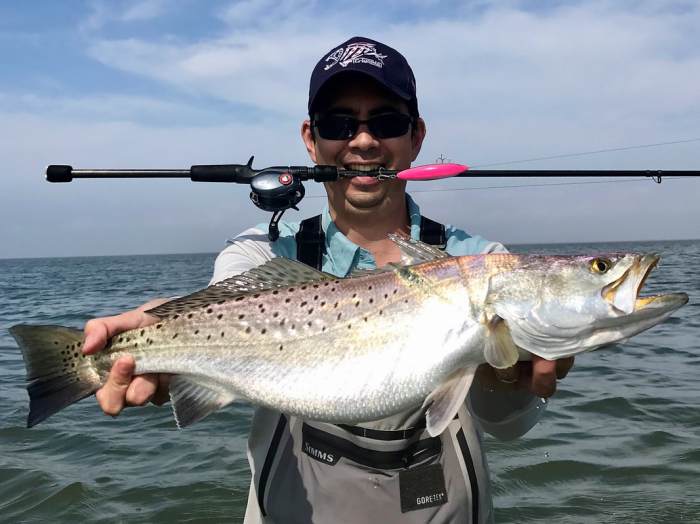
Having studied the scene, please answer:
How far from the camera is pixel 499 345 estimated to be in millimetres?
2785

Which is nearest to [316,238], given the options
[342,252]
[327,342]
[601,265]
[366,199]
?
[342,252]

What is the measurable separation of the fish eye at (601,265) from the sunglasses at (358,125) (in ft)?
5.41

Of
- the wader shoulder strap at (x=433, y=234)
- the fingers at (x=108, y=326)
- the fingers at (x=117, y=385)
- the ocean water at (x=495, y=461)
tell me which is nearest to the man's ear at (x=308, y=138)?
the wader shoulder strap at (x=433, y=234)

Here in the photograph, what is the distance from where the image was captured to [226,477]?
271 inches

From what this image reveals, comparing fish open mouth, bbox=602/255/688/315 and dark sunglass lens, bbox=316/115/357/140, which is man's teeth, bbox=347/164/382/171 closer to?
dark sunglass lens, bbox=316/115/357/140

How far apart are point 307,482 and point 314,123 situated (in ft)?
7.30

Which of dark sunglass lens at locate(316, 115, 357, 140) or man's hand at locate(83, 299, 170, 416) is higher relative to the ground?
dark sunglass lens at locate(316, 115, 357, 140)

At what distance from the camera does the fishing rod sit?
4066 mm

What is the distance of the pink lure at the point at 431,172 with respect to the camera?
13.2ft

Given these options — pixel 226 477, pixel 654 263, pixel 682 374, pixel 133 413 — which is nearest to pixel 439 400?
pixel 654 263

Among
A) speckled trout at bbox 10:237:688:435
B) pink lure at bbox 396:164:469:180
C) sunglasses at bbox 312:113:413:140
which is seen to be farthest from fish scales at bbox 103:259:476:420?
sunglasses at bbox 312:113:413:140

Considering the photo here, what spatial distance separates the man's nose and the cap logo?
40 centimetres

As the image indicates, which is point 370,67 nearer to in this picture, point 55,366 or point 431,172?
point 431,172

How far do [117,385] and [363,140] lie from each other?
2.07 metres
